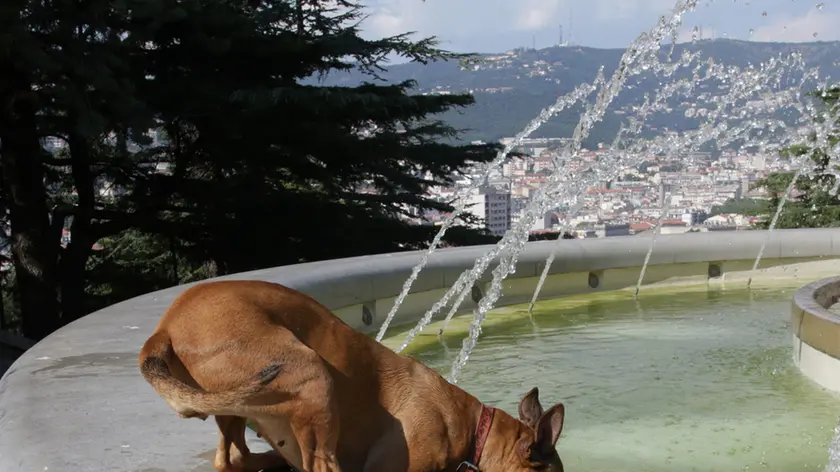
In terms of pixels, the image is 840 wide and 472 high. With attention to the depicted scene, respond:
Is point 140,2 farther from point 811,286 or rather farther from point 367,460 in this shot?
point 367,460

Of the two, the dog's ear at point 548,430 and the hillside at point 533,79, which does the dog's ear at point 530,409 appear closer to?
the dog's ear at point 548,430

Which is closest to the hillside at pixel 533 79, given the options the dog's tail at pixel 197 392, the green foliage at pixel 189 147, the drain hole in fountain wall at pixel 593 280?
the green foliage at pixel 189 147

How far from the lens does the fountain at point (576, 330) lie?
3092mm

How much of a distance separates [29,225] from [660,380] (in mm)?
7979

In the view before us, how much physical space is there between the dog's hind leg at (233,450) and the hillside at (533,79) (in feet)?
48.8

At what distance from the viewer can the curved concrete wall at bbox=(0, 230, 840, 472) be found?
2742 mm

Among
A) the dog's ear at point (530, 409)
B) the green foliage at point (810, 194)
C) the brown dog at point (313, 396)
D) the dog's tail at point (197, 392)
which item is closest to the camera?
the dog's tail at point (197, 392)

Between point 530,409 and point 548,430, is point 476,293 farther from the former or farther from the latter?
point 548,430

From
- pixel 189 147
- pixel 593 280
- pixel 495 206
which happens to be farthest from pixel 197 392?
pixel 495 206

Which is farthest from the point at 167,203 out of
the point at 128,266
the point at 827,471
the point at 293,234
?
the point at 827,471

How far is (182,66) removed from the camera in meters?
13.1

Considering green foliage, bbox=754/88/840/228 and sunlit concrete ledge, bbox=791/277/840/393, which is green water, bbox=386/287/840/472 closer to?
sunlit concrete ledge, bbox=791/277/840/393

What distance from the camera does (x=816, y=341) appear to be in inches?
221

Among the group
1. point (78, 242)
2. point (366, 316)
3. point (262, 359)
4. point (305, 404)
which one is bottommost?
point (78, 242)
